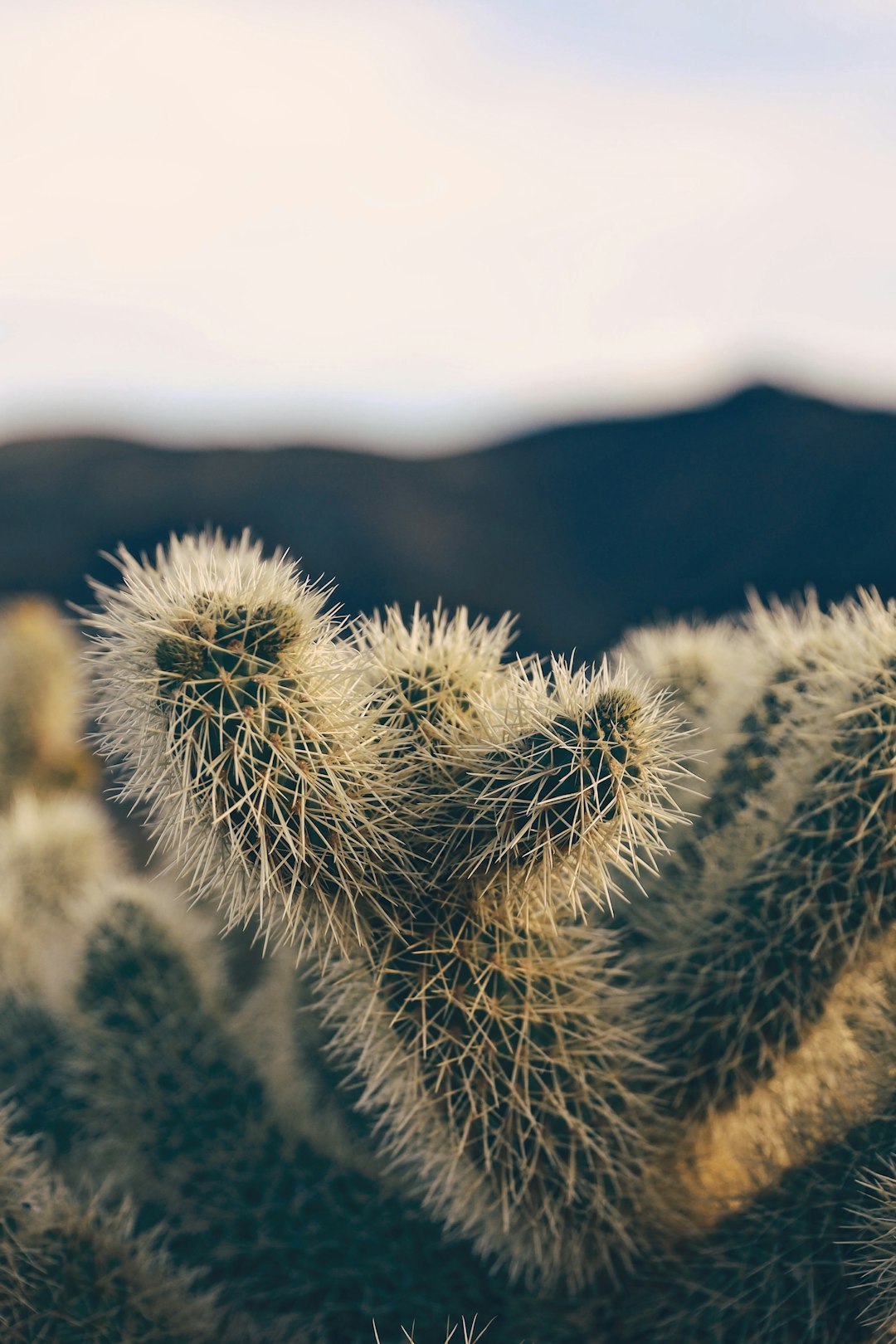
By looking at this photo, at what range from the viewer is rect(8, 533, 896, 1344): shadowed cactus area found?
1723 mm

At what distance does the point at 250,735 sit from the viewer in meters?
1.62

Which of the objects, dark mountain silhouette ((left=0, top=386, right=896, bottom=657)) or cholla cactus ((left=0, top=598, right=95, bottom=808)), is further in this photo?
dark mountain silhouette ((left=0, top=386, right=896, bottom=657))

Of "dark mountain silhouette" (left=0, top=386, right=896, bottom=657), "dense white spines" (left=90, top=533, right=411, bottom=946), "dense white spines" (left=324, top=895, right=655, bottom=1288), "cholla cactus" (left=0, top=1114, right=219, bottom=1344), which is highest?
"dark mountain silhouette" (left=0, top=386, right=896, bottom=657)

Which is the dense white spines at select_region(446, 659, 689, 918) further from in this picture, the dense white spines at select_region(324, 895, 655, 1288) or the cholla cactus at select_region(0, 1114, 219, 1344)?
the cholla cactus at select_region(0, 1114, 219, 1344)

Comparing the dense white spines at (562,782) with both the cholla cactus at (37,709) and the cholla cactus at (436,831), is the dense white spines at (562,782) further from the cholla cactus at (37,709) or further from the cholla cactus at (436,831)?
the cholla cactus at (37,709)

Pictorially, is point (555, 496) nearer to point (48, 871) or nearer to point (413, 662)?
point (48, 871)

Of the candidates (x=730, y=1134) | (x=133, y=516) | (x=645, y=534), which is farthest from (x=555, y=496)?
(x=730, y=1134)

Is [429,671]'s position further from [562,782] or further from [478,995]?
[478,995]

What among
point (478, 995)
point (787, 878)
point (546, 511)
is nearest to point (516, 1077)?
point (478, 995)

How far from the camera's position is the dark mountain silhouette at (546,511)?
47.3ft

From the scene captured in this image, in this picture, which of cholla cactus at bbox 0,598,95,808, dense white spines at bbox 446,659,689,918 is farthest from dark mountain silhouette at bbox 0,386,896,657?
dense white spines at bbox 446,659,689,918

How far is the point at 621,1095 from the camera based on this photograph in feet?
7.37

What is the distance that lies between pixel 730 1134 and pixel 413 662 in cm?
138

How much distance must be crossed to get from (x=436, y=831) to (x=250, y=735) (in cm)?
46
